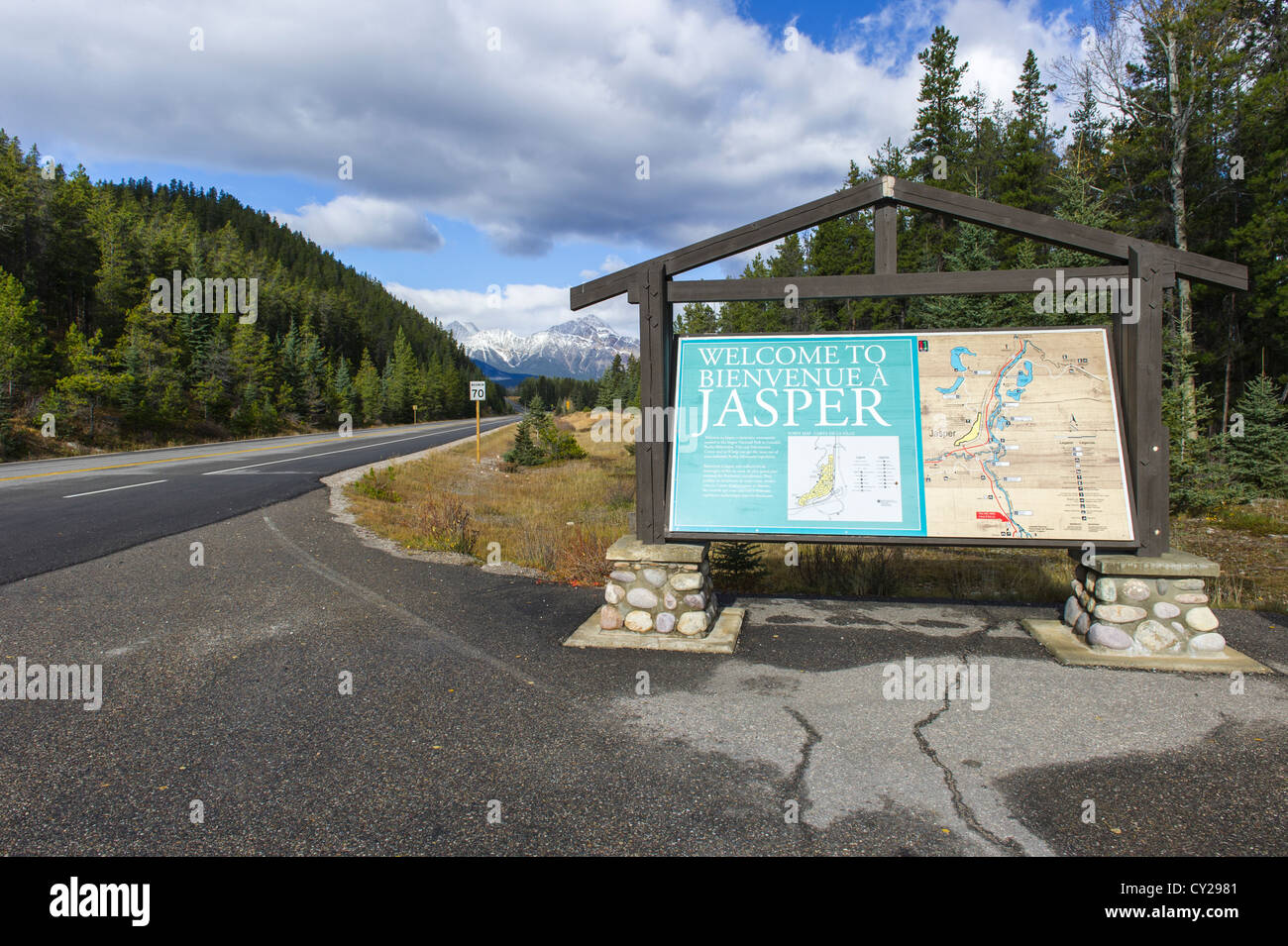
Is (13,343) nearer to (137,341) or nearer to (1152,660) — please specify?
(137,341)

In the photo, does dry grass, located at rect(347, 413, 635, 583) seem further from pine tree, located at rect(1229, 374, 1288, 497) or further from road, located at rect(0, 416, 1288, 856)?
pine tree, located at rect(1229, 374, 1288, 497)

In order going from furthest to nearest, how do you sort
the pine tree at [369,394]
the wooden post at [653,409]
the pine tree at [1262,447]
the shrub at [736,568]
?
1. the pine tree at [369,394]
2. the pine tree at [1262,447]
3. the shrub at [736,568]
4. the wooden post at [653,409]

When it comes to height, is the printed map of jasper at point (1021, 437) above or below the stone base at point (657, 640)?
above

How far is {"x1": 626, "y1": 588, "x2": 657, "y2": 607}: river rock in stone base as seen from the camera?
18.6ft

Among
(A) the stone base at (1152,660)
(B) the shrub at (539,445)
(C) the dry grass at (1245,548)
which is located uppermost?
(B) the shrub at (539,445)

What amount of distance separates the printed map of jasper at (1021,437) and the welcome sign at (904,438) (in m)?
0.01

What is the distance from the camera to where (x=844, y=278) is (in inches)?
217

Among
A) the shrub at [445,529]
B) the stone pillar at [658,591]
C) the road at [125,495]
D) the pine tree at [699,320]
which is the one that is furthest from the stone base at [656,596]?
the pine tree at [699,320]

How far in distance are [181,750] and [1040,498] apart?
240 inches

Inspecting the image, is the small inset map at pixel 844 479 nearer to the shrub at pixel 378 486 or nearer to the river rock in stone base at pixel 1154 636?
the river rock in stone base at pixel 1154 636

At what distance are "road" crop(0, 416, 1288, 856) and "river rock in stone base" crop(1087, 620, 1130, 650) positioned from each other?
431 millimetres

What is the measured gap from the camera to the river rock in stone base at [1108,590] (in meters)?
5.20

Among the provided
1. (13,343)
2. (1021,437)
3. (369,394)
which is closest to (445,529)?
(1021,437)

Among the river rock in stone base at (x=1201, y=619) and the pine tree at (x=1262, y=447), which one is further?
the pine tree at (x=1262, y=447)
